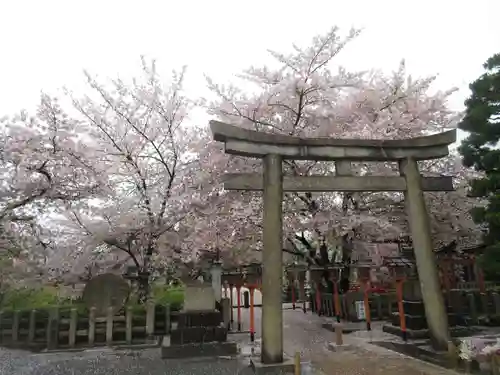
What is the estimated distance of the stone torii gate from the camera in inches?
279

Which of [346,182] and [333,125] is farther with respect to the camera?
[333,125]

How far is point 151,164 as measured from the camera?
14.2 m

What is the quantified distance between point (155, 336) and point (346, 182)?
732cm

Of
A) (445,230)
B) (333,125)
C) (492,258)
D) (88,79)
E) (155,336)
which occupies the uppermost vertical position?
(88,79)

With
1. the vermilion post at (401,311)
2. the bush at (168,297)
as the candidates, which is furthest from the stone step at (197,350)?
the vermilion post at (401,311)

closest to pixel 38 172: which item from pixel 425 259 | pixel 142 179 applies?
pixel 142 179

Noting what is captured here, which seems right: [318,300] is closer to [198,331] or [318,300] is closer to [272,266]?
[198,331]

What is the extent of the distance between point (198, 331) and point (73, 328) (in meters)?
3.97

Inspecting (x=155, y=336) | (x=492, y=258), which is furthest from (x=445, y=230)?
(x=155, y=336)

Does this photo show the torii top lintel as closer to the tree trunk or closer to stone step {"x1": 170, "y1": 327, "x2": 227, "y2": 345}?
stone step {"x1": 170, "y1": 327, "x2": 227, "y2": 345}

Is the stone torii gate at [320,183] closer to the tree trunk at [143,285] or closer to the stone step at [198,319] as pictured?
the stone step at [198,319]

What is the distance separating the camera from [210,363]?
26.3 feet

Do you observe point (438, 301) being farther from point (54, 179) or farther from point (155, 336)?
point (54, 179)

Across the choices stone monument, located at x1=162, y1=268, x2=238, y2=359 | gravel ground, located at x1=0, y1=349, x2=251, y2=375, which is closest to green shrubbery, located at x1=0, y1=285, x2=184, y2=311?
gravel ground, located at x1=0, y1=349, x2=251, y2=375
